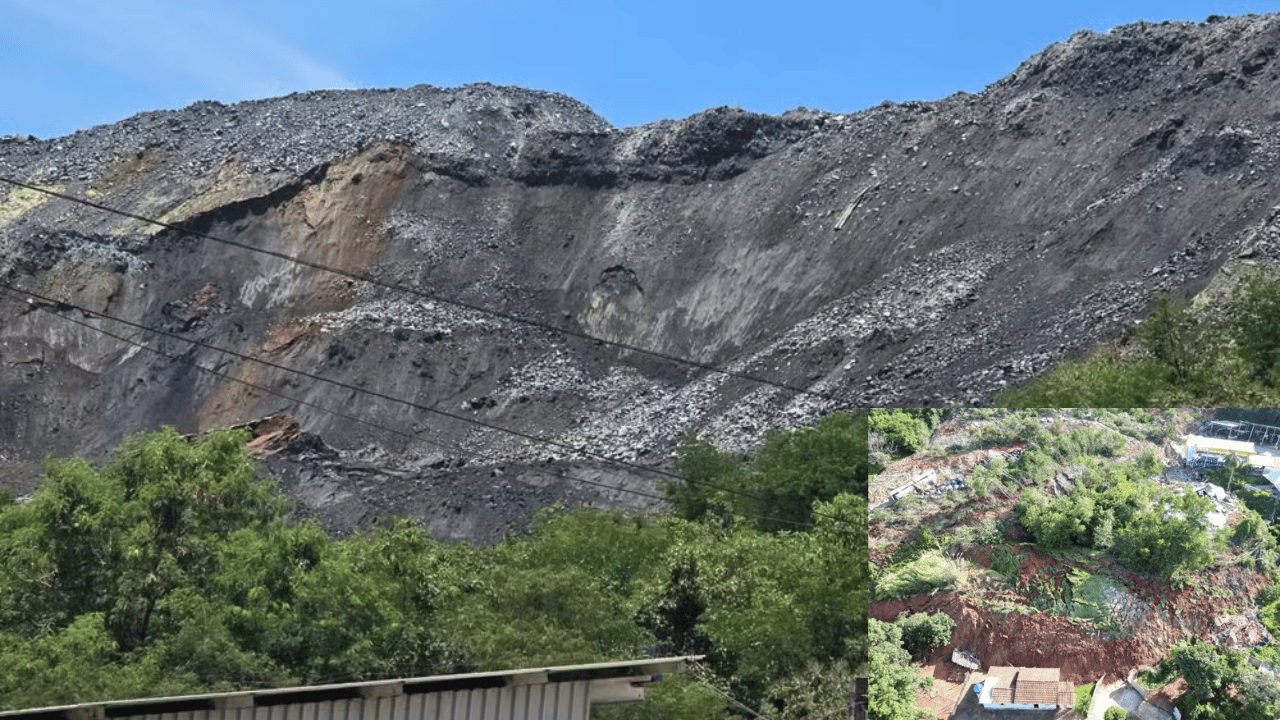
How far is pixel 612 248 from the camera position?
59594 mm

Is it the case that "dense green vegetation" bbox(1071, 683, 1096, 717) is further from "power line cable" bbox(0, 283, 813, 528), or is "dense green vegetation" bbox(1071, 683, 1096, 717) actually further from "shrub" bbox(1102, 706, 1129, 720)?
"power line cable" bbox(0, 283, 813, 528)

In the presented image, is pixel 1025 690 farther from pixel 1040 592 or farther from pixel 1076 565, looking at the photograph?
pixel 1076 565

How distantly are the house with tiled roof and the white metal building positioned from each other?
10.4 feet

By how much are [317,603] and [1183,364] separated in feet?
74.4

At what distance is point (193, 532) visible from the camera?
27125 mm

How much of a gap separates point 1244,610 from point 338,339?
147 ft

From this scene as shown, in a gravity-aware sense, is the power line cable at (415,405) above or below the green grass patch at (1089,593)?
above

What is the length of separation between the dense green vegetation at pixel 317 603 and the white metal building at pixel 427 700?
19.8ft

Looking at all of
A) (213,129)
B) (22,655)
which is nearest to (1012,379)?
(22,655)

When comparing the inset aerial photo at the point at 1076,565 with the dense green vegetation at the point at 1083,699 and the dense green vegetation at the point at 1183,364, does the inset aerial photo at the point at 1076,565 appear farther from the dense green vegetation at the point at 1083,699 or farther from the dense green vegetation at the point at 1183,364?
the dense green vegetation at the point at 1183,364

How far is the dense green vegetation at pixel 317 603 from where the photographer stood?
76.5ft

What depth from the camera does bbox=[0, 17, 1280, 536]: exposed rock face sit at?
4566cm

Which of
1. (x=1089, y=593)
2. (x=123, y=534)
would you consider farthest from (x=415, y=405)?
(x=1089, y=593)

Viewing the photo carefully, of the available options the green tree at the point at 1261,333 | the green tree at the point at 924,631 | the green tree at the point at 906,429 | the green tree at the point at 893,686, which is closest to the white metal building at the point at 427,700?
the green tree at the point at 893,686
